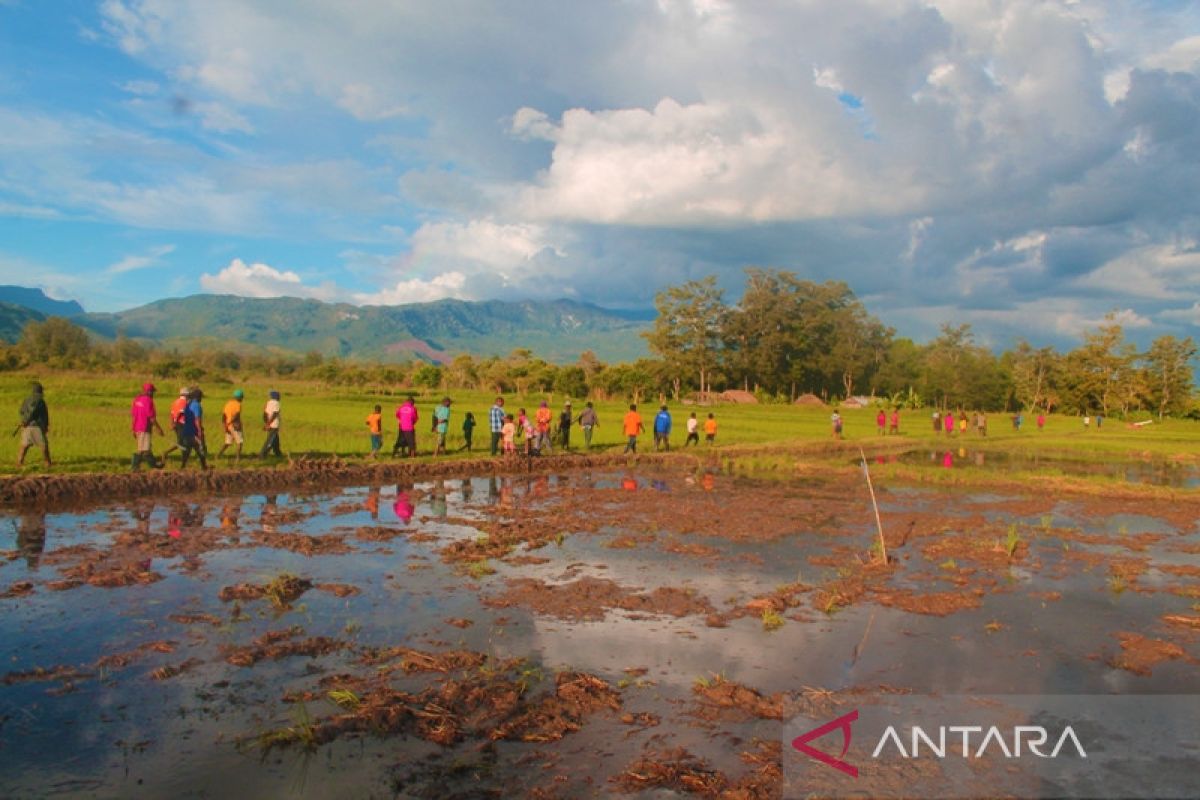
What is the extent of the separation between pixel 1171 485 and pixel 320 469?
25.4m

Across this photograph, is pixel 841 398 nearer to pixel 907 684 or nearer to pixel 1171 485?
pixel 1171 485

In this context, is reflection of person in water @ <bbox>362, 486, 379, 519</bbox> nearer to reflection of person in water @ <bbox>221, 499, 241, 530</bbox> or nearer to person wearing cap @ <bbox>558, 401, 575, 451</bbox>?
reflection of person in water @ <bbox>221, 499, 241, 530</bbox>

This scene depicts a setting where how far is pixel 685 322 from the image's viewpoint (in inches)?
3521

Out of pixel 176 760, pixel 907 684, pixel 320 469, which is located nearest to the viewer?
pixel 176 760

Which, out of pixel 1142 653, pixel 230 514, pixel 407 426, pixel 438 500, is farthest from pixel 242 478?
pixel 1142 653

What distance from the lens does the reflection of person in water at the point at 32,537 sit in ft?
35.1

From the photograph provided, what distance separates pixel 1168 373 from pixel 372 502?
94.2 m

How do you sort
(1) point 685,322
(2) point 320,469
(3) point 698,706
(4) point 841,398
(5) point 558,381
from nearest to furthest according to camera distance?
(3) point 698,706, (2) point 320,469, (5) point 558,381, (1) point 685,322, (4) point 841,398

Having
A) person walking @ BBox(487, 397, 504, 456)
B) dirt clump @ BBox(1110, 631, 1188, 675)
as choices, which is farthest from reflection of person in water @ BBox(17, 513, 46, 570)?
dirt clump @ BBox(1110, 631, 1188, 675)

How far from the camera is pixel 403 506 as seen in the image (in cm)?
1599

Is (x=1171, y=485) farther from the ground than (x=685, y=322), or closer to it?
closer to it

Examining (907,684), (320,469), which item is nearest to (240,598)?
(907,684)

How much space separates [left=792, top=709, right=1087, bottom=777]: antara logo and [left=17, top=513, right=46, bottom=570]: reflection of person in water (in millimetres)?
10100

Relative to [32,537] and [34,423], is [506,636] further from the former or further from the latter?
[34,423]
